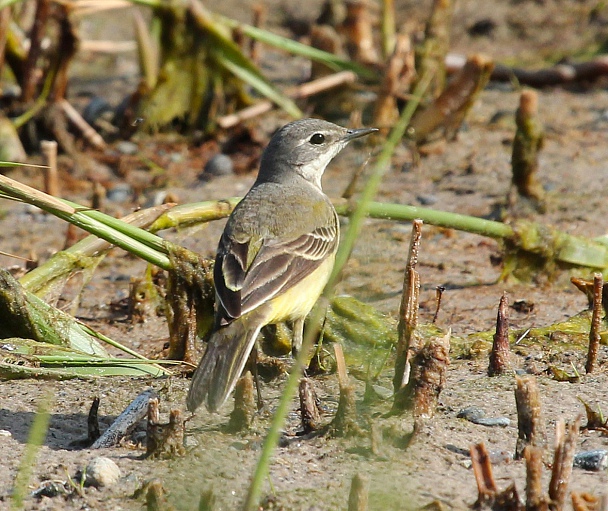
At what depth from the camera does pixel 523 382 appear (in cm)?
415

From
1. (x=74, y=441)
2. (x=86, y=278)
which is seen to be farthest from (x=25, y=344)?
(x=74, y=441)

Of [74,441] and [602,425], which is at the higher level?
[602,425]

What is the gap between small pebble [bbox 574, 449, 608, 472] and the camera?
4.15m

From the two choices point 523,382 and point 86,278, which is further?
point 86,278

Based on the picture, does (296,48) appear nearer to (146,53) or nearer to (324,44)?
(324,44)

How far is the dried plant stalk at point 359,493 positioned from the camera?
3592 millimetres

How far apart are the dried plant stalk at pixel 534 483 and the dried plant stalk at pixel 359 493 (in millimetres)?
597

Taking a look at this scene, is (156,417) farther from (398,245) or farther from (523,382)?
(398,245)

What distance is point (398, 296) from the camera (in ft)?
22.6

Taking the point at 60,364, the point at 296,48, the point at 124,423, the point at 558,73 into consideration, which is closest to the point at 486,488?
the point at 124,423

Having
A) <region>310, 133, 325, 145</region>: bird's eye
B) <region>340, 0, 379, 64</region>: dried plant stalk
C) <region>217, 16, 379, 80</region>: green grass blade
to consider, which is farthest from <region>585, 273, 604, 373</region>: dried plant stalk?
<region>340, 0, 379, 64</region>: dried plant stalk

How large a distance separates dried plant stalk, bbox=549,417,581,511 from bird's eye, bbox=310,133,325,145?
3627 mm

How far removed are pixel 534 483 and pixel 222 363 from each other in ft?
5.40

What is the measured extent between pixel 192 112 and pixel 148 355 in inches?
190
